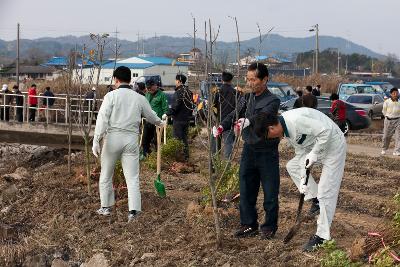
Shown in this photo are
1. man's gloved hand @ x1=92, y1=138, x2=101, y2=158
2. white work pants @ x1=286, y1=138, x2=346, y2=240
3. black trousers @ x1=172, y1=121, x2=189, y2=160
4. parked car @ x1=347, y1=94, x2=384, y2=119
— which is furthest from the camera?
parked car @ x1=347, y1=94, x2=384, y2=119

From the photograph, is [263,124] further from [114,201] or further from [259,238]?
[114,201]

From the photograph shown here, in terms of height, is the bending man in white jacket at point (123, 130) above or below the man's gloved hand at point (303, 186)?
above

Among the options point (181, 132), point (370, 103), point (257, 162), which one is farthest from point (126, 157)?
point (370, 103)

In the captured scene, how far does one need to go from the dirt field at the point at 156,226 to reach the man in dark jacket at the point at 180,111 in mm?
1258

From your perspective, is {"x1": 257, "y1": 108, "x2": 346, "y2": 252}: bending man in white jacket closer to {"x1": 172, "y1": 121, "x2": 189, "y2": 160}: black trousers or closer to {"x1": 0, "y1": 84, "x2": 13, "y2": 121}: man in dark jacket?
{"x1": 172, "y1": 121, "x2": 189, "y2": 160}: black trousers

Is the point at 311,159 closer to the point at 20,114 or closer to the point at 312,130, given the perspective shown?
the point at 312,130

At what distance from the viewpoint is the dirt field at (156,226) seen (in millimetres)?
6551

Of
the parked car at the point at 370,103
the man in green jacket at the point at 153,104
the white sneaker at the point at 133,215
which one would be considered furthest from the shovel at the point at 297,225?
the parked car at the point at 370,103

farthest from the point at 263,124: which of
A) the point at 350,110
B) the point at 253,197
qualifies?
the point at 350,110

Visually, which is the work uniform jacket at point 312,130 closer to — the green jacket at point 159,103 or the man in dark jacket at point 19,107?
the green jacket at point 159,103

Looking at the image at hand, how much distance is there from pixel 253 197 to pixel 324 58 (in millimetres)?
132311

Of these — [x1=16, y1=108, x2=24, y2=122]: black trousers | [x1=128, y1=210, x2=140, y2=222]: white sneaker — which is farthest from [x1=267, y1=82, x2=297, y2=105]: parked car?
[x1=128, y1=210, x2=140, y2=222]: white sneaker

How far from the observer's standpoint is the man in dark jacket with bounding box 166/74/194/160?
12039 mm

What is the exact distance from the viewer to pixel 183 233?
729 cm
